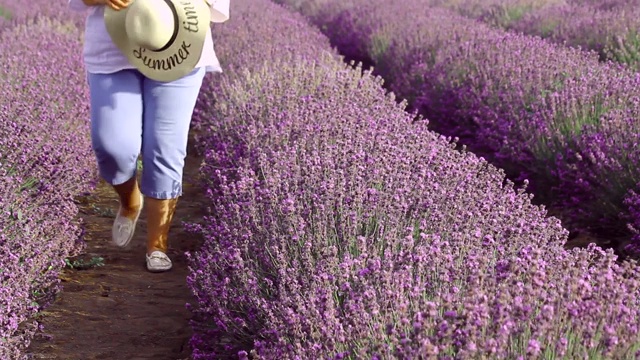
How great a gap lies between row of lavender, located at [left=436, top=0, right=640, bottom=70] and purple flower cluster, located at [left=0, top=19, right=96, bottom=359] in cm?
356

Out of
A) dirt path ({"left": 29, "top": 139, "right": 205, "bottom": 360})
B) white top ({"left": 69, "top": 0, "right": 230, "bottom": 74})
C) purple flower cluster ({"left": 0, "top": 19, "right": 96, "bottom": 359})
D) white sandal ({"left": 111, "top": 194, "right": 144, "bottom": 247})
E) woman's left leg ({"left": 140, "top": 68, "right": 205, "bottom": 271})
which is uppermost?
white top ({"left": 69, "top": 0, "right": 230, "bottom": 74})

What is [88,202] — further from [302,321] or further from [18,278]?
[302,321]

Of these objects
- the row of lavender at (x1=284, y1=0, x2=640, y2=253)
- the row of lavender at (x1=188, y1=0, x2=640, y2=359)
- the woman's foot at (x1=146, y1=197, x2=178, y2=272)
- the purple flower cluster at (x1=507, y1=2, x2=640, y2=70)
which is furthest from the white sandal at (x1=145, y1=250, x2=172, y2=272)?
the purple flower cluster at (x1=507, y1=2, x2=640, y2=70)

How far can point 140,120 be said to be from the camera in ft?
11.8

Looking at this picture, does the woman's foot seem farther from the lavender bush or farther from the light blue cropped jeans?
the lavender bush

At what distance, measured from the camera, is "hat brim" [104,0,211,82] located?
11.1 feet

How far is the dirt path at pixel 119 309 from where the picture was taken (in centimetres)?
328

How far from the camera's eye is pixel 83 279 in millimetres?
3979

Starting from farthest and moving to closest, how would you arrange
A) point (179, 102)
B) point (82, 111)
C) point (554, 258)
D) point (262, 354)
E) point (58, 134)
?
point (82, 111), point (58, 134), point (179, 102), point (554, 258), point (262, 354)

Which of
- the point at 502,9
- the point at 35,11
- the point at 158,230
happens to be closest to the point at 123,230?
the point at 158,230

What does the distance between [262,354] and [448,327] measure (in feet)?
2.04

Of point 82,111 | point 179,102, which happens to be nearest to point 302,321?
point 179,102

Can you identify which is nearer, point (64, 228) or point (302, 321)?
point (302, 321)

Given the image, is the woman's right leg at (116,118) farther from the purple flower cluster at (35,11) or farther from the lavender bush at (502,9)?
the lavender bush at (502,9)
